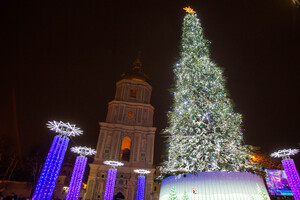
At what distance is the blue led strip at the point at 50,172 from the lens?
1051cm

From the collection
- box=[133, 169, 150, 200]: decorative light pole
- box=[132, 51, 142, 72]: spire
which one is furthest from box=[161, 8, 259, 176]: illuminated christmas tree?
box=[132, 51, 142, 72]: spire

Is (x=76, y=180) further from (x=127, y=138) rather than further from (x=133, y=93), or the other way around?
(x=133, y=93)

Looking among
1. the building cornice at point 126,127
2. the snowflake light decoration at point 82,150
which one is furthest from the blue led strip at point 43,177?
the building cornice at point 126,127

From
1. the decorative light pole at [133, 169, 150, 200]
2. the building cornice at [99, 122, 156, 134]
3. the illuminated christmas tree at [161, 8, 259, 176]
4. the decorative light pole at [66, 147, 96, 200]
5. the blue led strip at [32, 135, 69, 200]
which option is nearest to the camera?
the illuminated christmas tree at [161, 8, 259, 176]

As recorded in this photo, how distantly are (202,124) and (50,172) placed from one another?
9.35m

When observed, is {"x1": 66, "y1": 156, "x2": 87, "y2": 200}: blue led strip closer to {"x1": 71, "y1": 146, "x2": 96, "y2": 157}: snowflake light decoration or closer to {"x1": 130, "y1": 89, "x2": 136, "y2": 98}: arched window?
{"x1": 71, "y1": 146, "x2": 96, "y2": 157}: snowflake light decoration

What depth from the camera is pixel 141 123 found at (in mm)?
26609

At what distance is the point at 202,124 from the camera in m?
7.51

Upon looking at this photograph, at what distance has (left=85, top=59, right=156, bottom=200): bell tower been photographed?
21875 mm

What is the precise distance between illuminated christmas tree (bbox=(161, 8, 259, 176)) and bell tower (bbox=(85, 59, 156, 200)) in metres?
16.0

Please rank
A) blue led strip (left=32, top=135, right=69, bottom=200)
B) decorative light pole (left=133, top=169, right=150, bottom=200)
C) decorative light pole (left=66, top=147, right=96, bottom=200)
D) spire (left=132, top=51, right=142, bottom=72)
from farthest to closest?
spire (left=132, top=51, right=142, bottom=72) < decorative light pole (left=133, top=169, right=150, bottom=200) < decorative light pole (left=66, top=147, right=96, bottom=200) < blue led strip (left=32, top=135, right=69, bottom=200)

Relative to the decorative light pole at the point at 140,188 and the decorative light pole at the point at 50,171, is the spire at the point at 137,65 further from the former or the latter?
the decorative light pole at the point at 50,171

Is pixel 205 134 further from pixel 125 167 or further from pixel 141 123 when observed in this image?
pixel 141 123

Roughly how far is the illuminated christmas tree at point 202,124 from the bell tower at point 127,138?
16.0 meters
